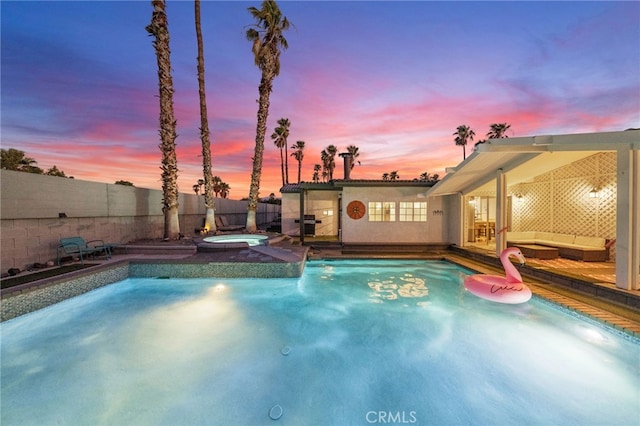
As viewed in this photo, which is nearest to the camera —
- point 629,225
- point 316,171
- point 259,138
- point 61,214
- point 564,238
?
point 629,225

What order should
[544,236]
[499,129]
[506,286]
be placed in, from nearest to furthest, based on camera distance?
[506,286] → [544,236] → [499,129]

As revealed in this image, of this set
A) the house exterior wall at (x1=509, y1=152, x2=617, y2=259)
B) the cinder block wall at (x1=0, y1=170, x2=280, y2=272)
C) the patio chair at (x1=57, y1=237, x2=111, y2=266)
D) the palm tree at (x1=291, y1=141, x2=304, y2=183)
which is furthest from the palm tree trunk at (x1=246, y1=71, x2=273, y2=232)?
the palm tree at (x1=291, y1=141, x2=304, y2=183)

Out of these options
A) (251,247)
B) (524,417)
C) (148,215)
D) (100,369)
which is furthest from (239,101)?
(524,417)

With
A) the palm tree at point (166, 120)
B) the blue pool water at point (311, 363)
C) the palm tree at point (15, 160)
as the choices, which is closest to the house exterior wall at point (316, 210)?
the palm tree at point (166, 120)

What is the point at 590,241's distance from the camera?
824 cm

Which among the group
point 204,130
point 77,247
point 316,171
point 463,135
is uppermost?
point 463,135

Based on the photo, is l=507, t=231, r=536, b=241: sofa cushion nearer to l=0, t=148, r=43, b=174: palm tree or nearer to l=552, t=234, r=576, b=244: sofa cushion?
l=552, t=234, r=576, b=244: sofa cushion

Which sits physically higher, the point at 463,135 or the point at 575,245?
the point at 463,135

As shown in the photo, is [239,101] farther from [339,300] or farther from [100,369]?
[100,369]

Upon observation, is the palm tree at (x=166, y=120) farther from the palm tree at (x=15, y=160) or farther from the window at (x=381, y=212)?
the palm tree at (x=15, y=160)

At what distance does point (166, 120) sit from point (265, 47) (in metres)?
5.97

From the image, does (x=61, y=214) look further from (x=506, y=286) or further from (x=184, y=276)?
(x=506, y=286)

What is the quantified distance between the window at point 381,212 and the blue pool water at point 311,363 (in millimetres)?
5894

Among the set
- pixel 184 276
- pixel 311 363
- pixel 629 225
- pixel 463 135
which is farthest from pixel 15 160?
pixel 463 135
